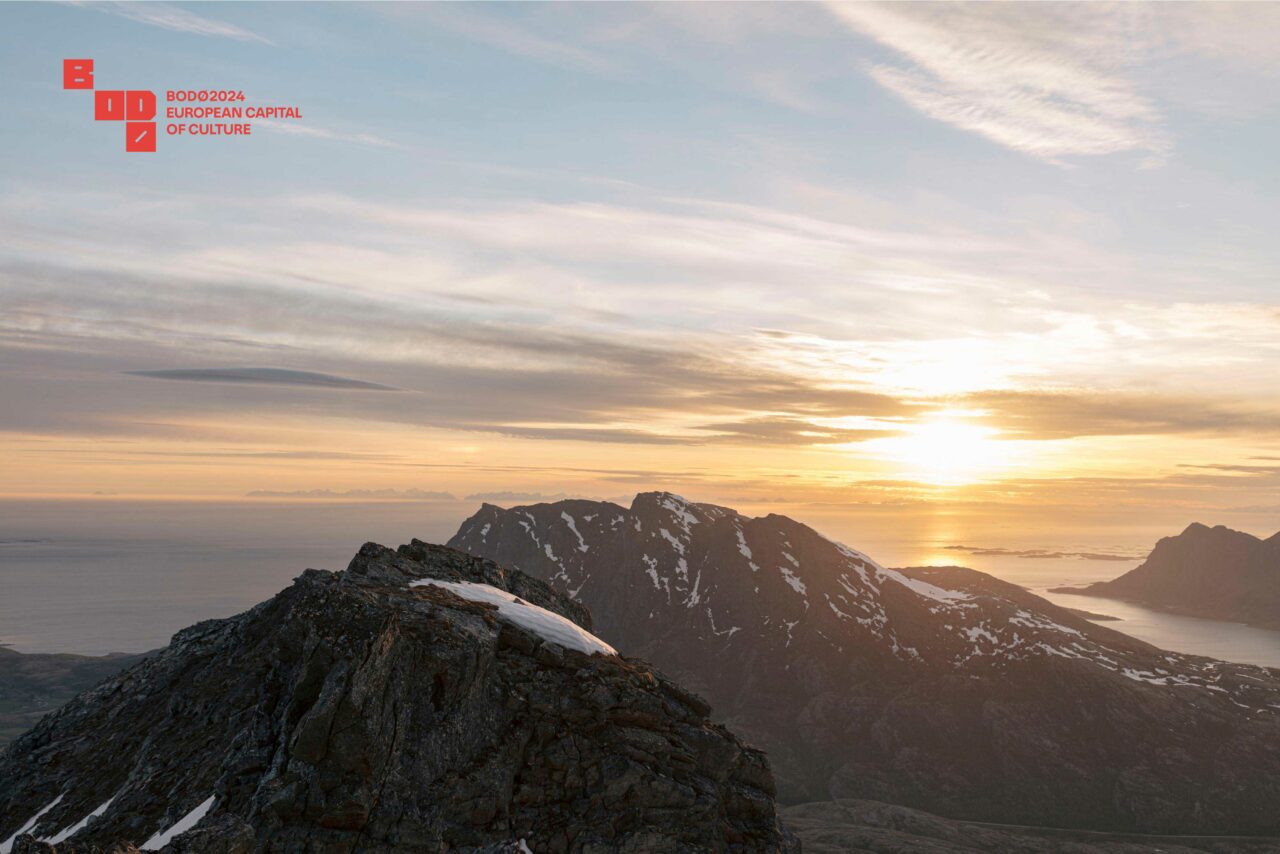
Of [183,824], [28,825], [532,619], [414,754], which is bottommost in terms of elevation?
[28,825]

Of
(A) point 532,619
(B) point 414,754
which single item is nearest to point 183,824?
(B) point 414,754

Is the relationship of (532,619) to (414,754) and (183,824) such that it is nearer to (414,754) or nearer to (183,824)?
(414,754)

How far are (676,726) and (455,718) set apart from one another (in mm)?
12819

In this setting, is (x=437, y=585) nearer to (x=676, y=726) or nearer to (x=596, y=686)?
(x=596, y=686)

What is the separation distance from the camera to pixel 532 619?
160 ft

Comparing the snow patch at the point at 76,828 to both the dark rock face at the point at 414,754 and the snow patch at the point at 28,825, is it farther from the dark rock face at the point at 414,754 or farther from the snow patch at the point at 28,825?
the snow patch at the point at 28,825

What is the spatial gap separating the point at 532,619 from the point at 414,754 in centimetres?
1148

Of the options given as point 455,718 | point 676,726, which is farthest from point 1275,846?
point 455,718

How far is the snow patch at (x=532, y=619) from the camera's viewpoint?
47.7 metres

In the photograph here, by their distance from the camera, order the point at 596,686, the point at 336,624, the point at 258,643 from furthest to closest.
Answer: the point at 258,643, the point at 596,686, the point at 336,624

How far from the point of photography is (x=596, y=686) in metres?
45.0

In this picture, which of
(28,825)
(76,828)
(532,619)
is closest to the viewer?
(76,828)

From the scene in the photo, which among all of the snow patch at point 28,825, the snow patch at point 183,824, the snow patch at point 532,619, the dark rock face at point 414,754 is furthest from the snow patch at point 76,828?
the snow patch at point 532,619

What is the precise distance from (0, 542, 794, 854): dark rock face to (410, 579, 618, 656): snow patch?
0.70 m
